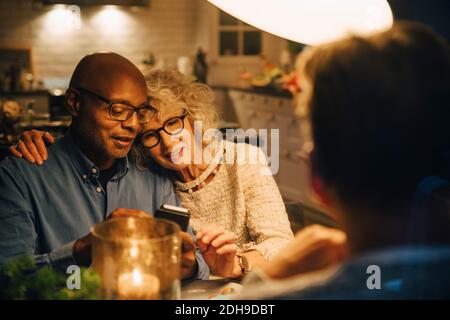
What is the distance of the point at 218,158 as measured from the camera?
75.9 inches

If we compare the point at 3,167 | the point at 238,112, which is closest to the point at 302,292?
the point at 3,167

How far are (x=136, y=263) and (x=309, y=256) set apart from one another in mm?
252

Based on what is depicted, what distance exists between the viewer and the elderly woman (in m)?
1.76

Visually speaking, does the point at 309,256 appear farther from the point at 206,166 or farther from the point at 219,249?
the point at 206,166

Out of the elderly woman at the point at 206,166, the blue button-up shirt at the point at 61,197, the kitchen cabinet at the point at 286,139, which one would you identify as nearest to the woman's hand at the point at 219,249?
the blue button-up shirt at the point at 61,197

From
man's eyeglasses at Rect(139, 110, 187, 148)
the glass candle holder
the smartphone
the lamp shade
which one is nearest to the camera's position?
the glass candle holder

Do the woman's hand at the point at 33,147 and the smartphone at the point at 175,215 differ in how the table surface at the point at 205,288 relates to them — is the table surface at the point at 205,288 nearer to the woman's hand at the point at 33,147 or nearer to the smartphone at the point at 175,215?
the smartphone at the point at 175,215

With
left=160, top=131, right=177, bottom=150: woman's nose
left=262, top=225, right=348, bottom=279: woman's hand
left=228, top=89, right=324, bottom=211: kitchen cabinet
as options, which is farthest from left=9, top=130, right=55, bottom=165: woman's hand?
left=228, top=89, right=324, bottom=211: kitchen cabinet

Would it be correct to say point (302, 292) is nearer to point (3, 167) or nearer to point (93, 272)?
point (93, 272)

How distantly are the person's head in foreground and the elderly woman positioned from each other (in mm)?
899

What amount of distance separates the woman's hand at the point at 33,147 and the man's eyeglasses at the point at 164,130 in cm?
25

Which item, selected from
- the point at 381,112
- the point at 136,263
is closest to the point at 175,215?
the point at 136,263

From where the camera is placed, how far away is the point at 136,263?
35.0 inches

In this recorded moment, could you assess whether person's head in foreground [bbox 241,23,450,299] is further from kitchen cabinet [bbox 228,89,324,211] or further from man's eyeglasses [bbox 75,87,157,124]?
kitchen cabinet [bbox 228,89,324,211]
